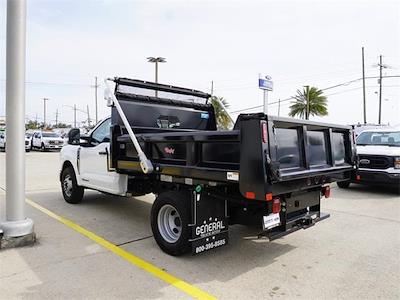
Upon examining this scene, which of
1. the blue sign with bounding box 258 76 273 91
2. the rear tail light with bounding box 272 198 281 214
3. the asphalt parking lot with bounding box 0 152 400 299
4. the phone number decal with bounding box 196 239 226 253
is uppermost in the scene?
the blue sign with bounding box 258 76 273 91

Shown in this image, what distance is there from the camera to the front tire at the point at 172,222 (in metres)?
4.36

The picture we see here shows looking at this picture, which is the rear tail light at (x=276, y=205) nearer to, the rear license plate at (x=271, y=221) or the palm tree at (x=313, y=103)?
the rear license plate at (x=271, y=221)

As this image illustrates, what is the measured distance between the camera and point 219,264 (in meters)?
4.36

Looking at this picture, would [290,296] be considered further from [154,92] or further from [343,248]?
[154,92]

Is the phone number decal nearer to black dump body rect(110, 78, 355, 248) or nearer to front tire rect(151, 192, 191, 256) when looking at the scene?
front tire rect(151, 192, 191, 256)

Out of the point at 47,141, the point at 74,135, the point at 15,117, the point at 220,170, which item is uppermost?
the point at 47,141

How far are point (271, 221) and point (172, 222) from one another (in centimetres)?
138

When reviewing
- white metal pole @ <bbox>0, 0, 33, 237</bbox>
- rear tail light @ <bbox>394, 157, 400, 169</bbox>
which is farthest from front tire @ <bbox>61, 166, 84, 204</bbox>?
rear tail light @ <bbox>394, 157, 400, 169</bbox>

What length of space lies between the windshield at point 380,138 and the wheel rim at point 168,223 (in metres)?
7.96

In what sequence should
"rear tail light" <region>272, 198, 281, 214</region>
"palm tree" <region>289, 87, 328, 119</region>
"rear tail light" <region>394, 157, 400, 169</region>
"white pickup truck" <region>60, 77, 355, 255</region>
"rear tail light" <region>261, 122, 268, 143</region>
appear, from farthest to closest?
1. "palm tree" <region>289, 87, 328, 119</region>
2. "rear tail light" <region>394, 157, 400, 169</region>
3. "rear tail light" <region>272, 198, 281, 214</region>
4. "white pickup truck" <region>60, 77, 355, 255</region>
5. "rear tail light" <region>261, 122, 268, 143</region>

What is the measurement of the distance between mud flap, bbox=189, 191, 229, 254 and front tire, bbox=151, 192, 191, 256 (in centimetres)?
11

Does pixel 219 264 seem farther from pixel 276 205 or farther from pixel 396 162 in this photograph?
pixel 396 162

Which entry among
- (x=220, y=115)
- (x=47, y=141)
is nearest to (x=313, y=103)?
(x=47, y=141)

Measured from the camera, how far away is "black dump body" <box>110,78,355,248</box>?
3.56 meters
